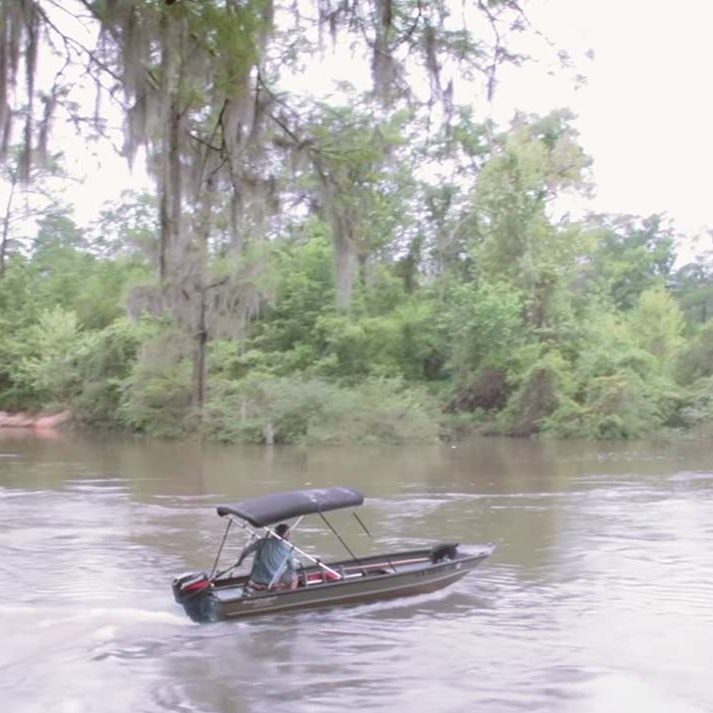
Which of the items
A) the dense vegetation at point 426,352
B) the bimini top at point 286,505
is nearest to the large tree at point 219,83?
the bimini top at point 286,505

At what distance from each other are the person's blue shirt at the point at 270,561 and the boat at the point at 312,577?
4.3 inches

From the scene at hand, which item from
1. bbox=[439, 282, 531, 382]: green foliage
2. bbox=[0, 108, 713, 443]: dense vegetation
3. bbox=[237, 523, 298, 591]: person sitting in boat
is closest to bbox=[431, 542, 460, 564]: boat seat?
bbox=[237, 523, 298, 591]: person sitting in boat

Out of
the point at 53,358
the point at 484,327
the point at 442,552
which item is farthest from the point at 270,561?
the point at 53,358

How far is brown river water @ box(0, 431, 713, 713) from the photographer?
9398 millimetres

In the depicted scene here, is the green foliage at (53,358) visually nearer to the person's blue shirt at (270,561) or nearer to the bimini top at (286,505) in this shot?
the bimini top at (286,505)

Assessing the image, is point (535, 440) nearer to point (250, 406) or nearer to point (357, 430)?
point (357, 430)

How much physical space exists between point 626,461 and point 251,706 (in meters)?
20.9

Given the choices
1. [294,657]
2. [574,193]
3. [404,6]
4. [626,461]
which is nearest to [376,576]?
[294,657]

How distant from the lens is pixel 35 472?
1019 inches

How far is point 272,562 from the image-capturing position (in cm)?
1145

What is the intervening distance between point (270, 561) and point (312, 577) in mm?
738

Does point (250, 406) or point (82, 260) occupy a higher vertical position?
point (82, 260)

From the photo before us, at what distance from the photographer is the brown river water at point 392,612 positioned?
9398mm

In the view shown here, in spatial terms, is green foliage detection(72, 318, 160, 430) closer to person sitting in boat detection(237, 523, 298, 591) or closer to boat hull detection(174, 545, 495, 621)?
boat hull detection(174, 545, 495, 621)
